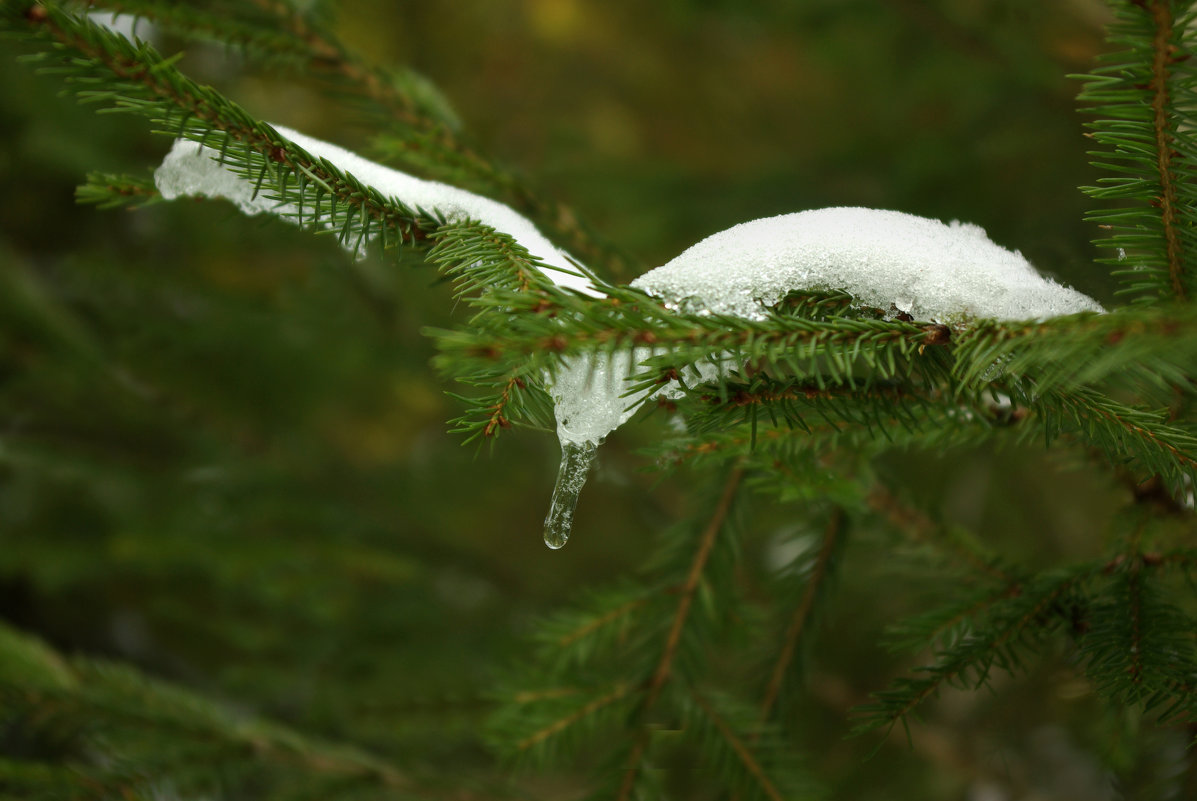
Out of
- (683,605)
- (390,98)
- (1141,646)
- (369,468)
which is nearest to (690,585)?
(683,605)

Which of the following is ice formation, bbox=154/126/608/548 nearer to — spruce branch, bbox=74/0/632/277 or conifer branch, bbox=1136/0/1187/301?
spruce branch, bbox=74/0/632/277

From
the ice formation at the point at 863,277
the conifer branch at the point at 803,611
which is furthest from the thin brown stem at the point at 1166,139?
the conifer branch at the point at 803,611

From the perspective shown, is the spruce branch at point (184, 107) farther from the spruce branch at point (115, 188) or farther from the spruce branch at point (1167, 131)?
the spruce branch at point (1167, 131)

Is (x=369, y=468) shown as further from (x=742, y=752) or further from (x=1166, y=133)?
(x=1166, y=133)

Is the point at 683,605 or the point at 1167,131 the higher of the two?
the point at 1167,131

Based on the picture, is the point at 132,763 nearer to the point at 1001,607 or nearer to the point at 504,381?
the point at 504,381

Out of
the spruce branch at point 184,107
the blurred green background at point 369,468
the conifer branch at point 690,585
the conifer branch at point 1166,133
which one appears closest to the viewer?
the conifer branch at point 1166,133
